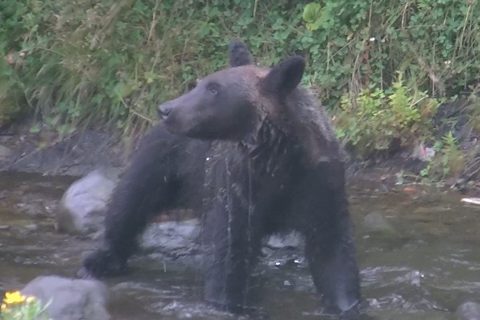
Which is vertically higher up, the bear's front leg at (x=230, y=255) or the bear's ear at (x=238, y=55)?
the bear's ear at (x=238, y=55)

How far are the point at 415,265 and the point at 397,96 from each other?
2251mm

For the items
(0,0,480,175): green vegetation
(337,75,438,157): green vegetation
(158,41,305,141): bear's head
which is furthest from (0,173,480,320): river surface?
(0,0,480,175): green vegetation

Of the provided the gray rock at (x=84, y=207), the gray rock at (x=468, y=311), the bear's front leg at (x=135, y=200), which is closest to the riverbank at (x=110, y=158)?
the gray rock at (x=84, y=207)

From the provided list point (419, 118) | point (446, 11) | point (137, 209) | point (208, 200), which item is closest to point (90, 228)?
point (137, 209)

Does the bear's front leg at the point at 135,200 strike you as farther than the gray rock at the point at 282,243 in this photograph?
No

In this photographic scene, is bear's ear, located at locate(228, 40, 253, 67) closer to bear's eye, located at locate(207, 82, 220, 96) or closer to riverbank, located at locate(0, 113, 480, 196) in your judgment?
bear's eye, located at locate(207, 82, 220, 96)

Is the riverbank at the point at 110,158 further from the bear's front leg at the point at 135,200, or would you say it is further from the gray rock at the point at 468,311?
the gray rock at the point at 468,311

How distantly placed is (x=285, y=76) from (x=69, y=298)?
4.88ft

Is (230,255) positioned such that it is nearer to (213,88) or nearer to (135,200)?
(213,88)

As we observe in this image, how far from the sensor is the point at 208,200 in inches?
256

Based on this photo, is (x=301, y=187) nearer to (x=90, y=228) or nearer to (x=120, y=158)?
(x=90, y=228)

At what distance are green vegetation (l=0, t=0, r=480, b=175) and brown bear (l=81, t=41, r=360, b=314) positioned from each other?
2928 millimetres

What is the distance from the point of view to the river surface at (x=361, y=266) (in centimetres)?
638

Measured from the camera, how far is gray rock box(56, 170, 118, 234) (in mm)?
7895
